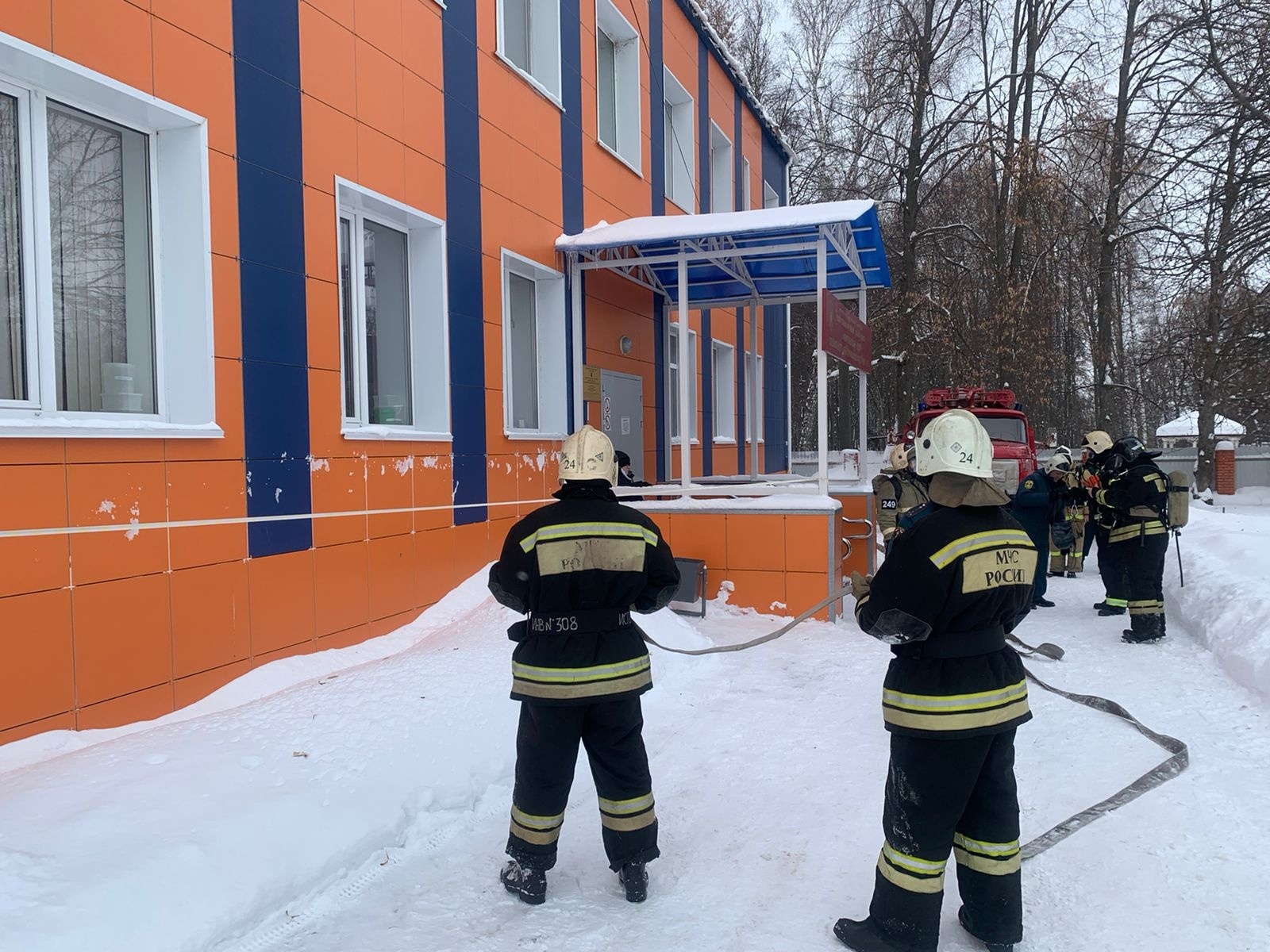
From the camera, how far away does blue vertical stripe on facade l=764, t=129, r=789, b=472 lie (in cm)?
1788

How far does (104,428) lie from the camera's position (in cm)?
413

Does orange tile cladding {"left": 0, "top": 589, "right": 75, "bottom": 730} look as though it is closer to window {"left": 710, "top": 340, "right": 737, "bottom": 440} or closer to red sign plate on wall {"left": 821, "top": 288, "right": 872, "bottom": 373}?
red sign plate on wall {"left": 821, "top": 288, "right": 872, "bottom": 373}

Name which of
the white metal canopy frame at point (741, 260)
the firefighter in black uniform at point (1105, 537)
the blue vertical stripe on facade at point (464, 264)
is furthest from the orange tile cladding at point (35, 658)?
the firefighter in black uniform at point (1105, 537)

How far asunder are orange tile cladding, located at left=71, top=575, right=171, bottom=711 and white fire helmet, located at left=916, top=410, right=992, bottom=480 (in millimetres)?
3670

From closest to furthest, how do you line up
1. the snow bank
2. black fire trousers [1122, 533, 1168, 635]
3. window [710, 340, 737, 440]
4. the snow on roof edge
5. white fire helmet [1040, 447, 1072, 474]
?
the snow bank
black fire trousers [1122, 533, 1168, 635]
white fire helmet [1040, 447, 1072, 474]
the snow on roof edge
window [710, 340, 737, 440]

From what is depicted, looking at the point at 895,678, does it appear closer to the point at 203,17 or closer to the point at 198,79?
the point at 198,79

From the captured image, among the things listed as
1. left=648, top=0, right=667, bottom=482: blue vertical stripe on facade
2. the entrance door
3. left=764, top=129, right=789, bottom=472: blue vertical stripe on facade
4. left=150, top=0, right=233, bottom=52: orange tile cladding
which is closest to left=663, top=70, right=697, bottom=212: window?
left=648, top=0, right=667, bottom=482: blue vertical stripe on facade

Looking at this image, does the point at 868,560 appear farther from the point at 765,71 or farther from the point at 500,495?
the point at 765,71

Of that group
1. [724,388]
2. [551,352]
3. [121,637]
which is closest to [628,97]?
[551,352]

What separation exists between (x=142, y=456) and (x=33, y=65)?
1796mm

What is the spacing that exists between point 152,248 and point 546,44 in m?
5.67

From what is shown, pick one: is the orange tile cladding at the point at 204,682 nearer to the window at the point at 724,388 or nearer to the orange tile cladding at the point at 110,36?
the orange tile cladding at the point at 110,36

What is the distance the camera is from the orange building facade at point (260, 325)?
4.07 meters

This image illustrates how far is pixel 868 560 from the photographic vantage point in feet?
31.8
